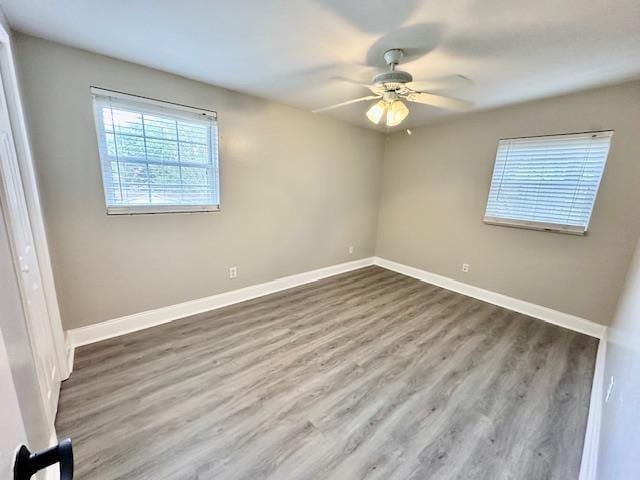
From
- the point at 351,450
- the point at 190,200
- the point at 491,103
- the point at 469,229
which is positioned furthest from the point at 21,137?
the point at 469,229

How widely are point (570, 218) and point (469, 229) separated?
99 centimetres

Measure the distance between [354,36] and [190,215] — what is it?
2.08 meters

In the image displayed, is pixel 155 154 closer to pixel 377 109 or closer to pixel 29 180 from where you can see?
pixel 29 180

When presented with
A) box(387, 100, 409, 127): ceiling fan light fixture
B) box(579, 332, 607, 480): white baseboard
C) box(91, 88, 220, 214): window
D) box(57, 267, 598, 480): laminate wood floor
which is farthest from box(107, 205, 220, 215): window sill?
box(579, 332, 607, 480): white baseboard

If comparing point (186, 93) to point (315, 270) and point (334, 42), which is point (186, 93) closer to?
point (334, 42)

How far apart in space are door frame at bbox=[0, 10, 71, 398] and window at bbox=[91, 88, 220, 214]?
0.51 meters

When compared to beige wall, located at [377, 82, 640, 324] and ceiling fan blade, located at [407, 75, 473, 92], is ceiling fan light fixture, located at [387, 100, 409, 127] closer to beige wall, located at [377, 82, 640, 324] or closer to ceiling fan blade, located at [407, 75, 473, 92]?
ceiling fan blade, located at [407, 75, 473, 92]

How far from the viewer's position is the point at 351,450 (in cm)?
144

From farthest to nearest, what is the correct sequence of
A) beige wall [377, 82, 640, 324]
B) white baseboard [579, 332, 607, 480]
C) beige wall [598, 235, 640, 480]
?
1. beige wall [377, 82, 640, 324]
2. white baseboard [579, 332, 607, 480]
3. beige wall [598, 235, 640, 480]

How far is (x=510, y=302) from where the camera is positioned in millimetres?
3213

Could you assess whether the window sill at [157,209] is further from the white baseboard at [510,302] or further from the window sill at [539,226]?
the window sill at [539,226]

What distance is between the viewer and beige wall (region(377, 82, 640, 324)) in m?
2.44

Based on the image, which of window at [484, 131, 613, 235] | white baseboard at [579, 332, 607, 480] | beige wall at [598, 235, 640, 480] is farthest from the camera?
window at [484, 131, 613, 235]

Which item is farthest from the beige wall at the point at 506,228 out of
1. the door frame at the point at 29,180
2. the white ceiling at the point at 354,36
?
the door frame at the point at 29,180
